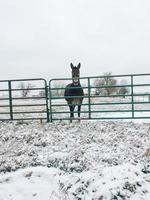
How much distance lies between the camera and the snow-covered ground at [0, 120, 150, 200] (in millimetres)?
5465

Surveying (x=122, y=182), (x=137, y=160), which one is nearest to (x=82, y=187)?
(x=122, y=182)

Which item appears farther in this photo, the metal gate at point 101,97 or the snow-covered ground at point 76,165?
the metal gate at point 101,97

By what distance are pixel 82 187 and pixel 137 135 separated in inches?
123

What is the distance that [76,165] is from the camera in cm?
624

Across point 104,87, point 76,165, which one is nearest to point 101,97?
point 104,87

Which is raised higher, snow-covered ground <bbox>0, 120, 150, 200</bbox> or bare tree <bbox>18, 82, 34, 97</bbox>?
bare tree <bbox>18, 82, 34, 97</bbox>

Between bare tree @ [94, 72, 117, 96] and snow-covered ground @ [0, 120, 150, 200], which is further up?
bare tree @ [94, 72, 117, 96]

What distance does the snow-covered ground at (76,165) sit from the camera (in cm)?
546

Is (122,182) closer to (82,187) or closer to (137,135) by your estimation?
(82,187)

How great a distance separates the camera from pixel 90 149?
709 centimetres

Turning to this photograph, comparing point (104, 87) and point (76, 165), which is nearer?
point (76, 165)

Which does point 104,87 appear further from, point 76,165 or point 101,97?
point 76,165

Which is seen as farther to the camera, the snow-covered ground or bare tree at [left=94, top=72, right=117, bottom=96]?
bare tree at [left=94, top=72, right=117, bottom=96]

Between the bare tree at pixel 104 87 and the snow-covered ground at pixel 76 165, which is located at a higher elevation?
the bare tree at pixel 104 87
